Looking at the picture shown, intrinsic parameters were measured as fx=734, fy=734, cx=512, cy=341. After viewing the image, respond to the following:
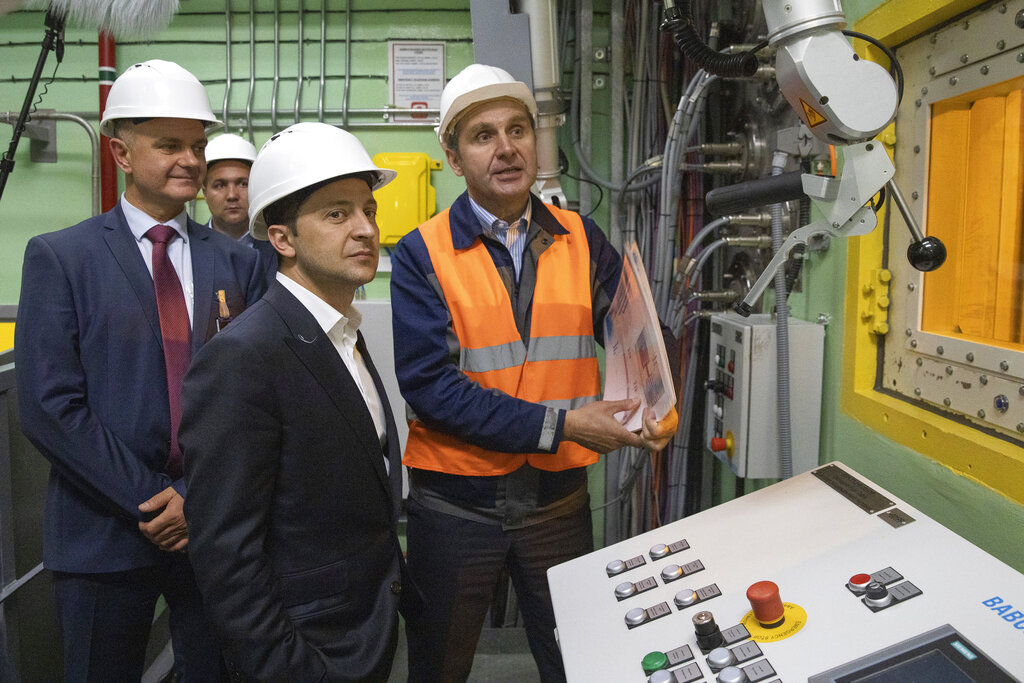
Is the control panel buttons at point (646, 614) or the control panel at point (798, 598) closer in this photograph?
the control panel at point (798, 598)

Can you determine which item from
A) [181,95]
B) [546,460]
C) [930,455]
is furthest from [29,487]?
[930,455]

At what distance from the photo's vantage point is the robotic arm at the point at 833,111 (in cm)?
90

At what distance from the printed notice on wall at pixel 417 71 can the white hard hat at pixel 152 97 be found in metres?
1.41

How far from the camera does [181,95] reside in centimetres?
157

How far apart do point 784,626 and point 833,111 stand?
2.03 ft

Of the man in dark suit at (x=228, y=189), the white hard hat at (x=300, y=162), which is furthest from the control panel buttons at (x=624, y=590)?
the man in dark suit at (x=228, y=189)

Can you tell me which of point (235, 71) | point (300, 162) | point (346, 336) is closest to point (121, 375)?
point (346, 336)

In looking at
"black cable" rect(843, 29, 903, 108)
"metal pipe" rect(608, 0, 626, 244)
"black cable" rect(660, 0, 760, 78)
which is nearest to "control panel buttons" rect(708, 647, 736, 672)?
"black cable" rect(843, 29, 903, 108)

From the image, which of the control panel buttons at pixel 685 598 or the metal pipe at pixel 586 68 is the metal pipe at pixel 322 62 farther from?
the control panel buttons at pixel 685 598

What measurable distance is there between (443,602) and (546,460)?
388mm

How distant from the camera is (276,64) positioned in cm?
288

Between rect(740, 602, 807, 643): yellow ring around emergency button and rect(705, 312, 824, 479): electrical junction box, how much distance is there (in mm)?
1086

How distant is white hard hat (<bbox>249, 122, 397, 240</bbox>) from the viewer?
1.21 meters

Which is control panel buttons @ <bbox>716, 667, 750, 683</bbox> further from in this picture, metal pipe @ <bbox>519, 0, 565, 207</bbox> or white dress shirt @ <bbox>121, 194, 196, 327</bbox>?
metal pipe @ <bbox>519, 0, 565, 207</bbox>
